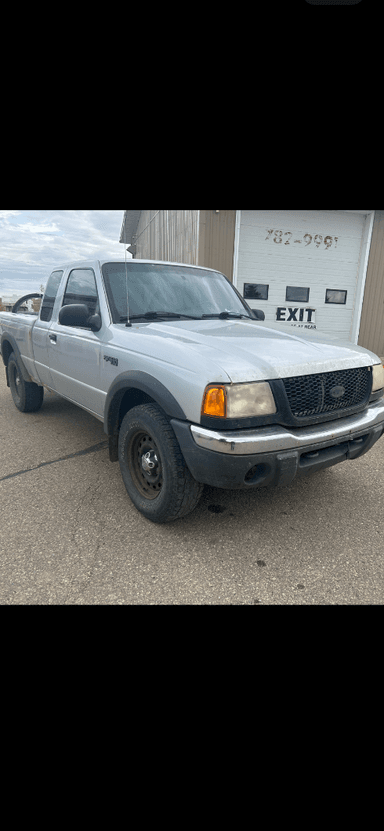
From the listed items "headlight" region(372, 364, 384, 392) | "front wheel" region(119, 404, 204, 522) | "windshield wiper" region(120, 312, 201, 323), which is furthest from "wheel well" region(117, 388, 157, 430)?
"headlight" region(372, 364, 384, 392)

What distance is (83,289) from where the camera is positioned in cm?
410

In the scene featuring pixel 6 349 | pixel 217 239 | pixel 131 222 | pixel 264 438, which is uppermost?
pixel 131 222

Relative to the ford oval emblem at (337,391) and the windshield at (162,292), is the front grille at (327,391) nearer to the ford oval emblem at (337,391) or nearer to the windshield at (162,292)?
the ford oval emblem at (337,391)

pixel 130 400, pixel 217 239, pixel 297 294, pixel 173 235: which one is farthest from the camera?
pixel 173 235

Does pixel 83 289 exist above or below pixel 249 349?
above

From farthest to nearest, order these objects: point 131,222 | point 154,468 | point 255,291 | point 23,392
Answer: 1. point 131,222
2. point 255,291
3. point 23,392
4. point 154,468

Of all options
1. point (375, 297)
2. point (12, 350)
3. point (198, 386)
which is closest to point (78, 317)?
point (198, 386)

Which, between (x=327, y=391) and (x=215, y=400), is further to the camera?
(x=327, y=391)

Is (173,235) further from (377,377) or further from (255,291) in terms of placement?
(377,377)

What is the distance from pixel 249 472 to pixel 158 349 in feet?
3.12

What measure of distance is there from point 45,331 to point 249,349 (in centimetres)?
281

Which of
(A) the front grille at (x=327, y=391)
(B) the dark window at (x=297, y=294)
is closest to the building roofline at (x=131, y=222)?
(B) the dark window at (x=297, y=294)

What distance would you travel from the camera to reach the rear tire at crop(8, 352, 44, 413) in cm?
573
